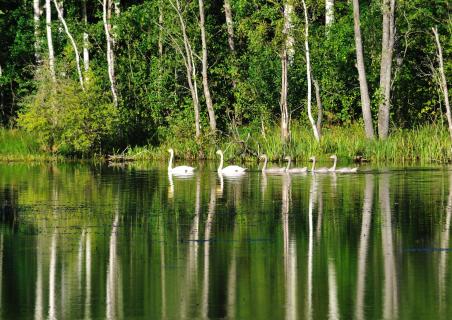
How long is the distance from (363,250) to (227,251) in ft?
6.64

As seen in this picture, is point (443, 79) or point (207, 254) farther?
point (443, 79)

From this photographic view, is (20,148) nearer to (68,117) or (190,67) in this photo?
(68,117)

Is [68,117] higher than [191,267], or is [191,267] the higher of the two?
[68,117]

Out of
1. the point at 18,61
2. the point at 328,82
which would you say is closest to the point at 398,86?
the point at 328,82

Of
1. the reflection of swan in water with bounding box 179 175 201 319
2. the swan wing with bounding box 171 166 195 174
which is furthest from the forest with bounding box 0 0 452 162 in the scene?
the reflection of swan in water with bounding box 179 175 201 319

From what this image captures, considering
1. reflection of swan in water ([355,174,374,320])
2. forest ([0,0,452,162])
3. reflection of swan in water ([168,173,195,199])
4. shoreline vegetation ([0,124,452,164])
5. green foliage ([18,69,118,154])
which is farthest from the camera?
green foliage ([18,69,118,154])

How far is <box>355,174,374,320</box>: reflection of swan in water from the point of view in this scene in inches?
566

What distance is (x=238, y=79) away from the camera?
46.0 meters

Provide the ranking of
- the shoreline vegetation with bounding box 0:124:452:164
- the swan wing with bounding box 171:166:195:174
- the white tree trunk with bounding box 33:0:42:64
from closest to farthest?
the swan wing with bounding box 171:166:195:174
the shoreline vegetation with bounding box 0:124:452:164
the white tree trunk with bounding box 33:0:42:64

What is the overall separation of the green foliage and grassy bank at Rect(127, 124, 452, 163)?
1408 mm

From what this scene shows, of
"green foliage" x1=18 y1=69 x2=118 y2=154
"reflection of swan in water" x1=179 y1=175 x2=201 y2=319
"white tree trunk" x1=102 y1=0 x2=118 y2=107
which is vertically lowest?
"reflection of swan in water" x1=179 y1=175 x2=201 y2=319

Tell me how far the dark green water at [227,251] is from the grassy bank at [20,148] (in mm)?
12559

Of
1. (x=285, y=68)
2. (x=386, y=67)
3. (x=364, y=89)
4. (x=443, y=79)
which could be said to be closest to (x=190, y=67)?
(x=285, y=68)

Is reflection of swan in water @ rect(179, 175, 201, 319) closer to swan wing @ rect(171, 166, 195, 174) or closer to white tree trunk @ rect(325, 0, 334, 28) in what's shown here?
swan wing @ rect(171, 166, 195, 174)
